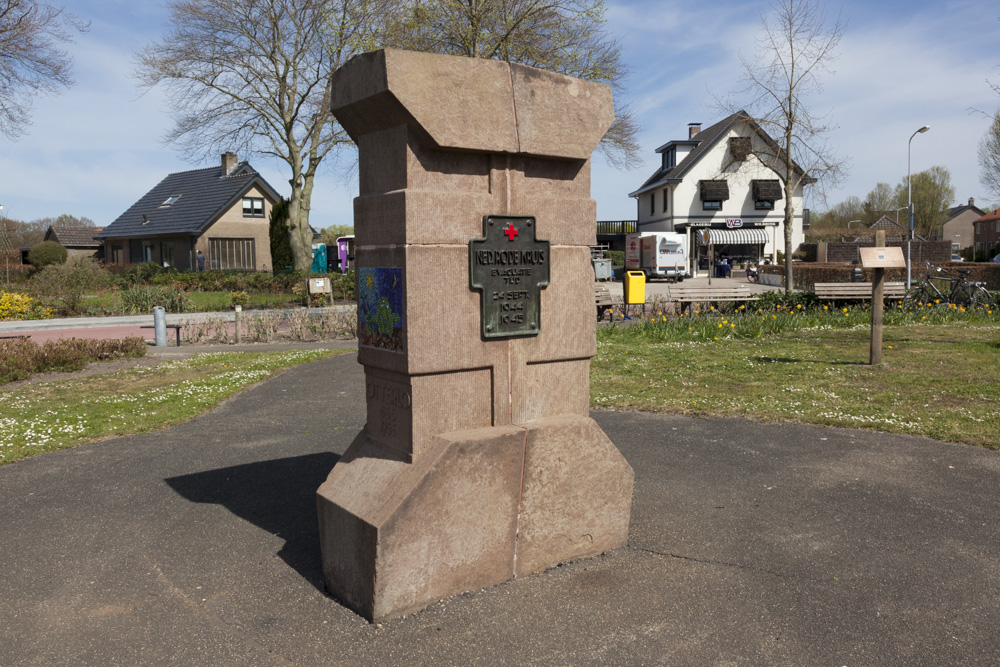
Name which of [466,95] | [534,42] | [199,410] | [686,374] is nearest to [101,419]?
[199,410]

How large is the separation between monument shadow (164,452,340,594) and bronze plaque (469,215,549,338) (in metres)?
1.74

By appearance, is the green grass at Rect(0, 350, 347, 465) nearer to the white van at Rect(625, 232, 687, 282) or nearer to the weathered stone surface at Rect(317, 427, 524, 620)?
the weathered stone surface at Rect(317, 427, 524, 620)

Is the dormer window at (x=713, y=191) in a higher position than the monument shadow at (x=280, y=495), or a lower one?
higher

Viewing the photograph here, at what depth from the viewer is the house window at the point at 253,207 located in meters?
48.6

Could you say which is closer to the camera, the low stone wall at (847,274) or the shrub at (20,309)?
the shrub at (20,309)

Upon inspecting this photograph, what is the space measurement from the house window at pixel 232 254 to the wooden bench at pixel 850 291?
3765 centimetres

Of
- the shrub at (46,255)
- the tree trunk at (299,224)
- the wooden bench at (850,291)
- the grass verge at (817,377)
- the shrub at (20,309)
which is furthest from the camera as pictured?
the shrub at (46,255)

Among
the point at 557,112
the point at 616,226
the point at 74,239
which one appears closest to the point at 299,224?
the point at 557,112

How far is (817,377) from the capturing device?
9.96 m

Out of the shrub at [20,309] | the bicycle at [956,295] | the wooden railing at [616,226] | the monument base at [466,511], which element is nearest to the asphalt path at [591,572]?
the monument base at [466,511]

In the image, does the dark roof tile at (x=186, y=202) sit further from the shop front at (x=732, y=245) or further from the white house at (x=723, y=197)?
the shop front at (x=732, y=245)

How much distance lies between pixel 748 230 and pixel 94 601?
166 feet

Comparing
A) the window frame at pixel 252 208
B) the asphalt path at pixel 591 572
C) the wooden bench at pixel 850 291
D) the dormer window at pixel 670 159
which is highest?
Result: the dormer window at pixel 670 159

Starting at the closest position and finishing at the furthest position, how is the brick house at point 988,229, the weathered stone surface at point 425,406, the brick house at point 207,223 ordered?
the weathered stone surface at point 425,406, the brick house at point 207,223, the brick house at point 988,229
